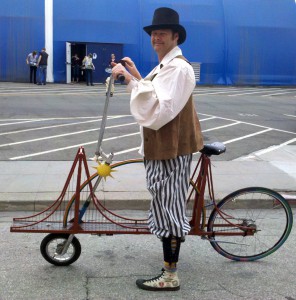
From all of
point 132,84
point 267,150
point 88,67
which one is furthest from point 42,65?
point 132,84

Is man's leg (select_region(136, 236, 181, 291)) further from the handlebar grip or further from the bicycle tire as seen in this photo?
the handlebar grip

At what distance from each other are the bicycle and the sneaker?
0.37 m

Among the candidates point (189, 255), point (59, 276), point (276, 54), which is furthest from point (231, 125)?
point (276, 54)

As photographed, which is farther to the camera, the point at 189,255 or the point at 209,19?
the point at 209,19

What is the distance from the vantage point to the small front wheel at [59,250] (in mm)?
3820

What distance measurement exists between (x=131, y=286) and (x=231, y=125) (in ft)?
28.7

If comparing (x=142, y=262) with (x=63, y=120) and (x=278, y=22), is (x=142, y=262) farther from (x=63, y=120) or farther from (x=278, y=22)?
(x=278, y=22)

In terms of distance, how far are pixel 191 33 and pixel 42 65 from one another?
8.39 metres

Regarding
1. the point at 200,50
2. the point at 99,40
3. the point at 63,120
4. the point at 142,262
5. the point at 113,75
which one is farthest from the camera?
the point at 200,50

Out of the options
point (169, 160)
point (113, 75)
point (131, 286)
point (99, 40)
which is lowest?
point (131, 286)

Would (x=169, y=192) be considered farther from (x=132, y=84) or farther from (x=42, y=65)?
(x=42, y=65)

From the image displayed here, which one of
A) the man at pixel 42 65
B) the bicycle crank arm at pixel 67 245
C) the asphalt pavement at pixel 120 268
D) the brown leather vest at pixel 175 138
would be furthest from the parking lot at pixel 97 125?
the brown leather vest at pixel 175 138

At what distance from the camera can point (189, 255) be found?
13.8ft

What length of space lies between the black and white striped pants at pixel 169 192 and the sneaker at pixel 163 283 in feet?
1.13
